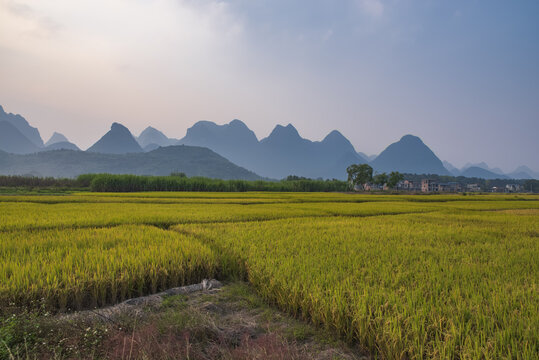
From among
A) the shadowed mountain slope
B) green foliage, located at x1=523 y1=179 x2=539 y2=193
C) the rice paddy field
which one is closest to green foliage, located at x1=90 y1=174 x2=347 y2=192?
the rice paddy field

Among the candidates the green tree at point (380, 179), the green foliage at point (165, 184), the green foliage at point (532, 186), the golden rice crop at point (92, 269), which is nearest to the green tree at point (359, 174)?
the green tree at point (380, 179)

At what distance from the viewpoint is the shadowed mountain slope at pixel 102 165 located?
177500 millimetres

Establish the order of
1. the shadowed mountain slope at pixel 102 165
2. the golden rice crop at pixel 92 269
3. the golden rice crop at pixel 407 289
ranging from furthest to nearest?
the shadowed mountain slope at pixel 102 165, the golden rice crop at pixel 92 269, the golden rice crop at pixel 407 289

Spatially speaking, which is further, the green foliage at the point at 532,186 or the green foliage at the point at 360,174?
the green foliage at the point at 532,186

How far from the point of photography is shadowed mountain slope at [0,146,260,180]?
178m

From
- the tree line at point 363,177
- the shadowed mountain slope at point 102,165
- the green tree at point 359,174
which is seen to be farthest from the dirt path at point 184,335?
the shadowed mountain slope at point 102,165

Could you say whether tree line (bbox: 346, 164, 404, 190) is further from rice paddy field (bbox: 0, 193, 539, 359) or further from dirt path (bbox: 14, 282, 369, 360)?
dirt path (bbox: 14, 282, 369, 360)

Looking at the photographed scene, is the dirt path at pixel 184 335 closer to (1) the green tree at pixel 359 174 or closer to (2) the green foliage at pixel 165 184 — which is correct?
(2) the green foliage at pixel 165 184

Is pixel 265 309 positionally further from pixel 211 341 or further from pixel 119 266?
pixel 119 266

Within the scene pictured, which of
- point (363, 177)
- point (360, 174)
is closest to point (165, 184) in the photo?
point (360, 174)

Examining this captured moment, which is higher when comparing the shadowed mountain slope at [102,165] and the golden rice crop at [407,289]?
the shadowed mountain slope at [102,165]

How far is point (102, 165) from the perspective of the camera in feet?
598

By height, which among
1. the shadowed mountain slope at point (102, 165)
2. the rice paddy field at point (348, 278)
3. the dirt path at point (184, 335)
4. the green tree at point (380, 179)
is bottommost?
the dirt path at point (184, 335)

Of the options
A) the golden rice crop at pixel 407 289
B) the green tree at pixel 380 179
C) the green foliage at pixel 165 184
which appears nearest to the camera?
the golden rice crop at pixel 407 289
